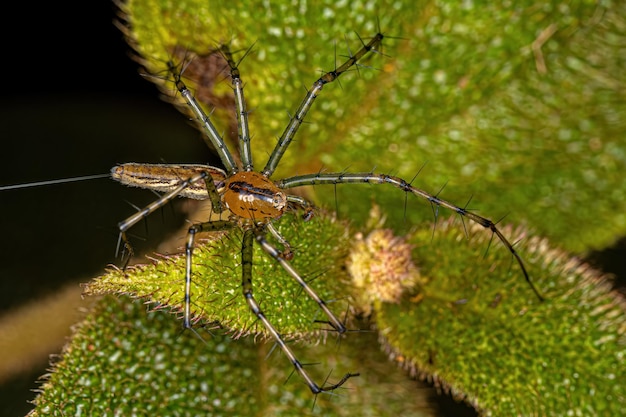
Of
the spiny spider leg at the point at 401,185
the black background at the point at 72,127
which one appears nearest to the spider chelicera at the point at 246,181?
the spiny spider leg at the point at 401,185

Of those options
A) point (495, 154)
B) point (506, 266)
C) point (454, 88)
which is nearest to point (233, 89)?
point (454, 88)

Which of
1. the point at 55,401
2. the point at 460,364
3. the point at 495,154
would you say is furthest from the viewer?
A: the point at 495,154

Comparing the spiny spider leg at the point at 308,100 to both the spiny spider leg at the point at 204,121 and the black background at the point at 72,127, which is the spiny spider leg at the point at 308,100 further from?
the black background at the point at 72,127

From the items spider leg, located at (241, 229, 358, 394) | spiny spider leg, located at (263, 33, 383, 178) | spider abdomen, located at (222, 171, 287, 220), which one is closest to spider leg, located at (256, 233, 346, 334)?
spider leg, located at (241, 229, 358, 394)

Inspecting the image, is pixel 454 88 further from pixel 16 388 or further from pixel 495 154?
pixel 16 388

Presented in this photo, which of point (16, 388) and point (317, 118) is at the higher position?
point (317, 118)
